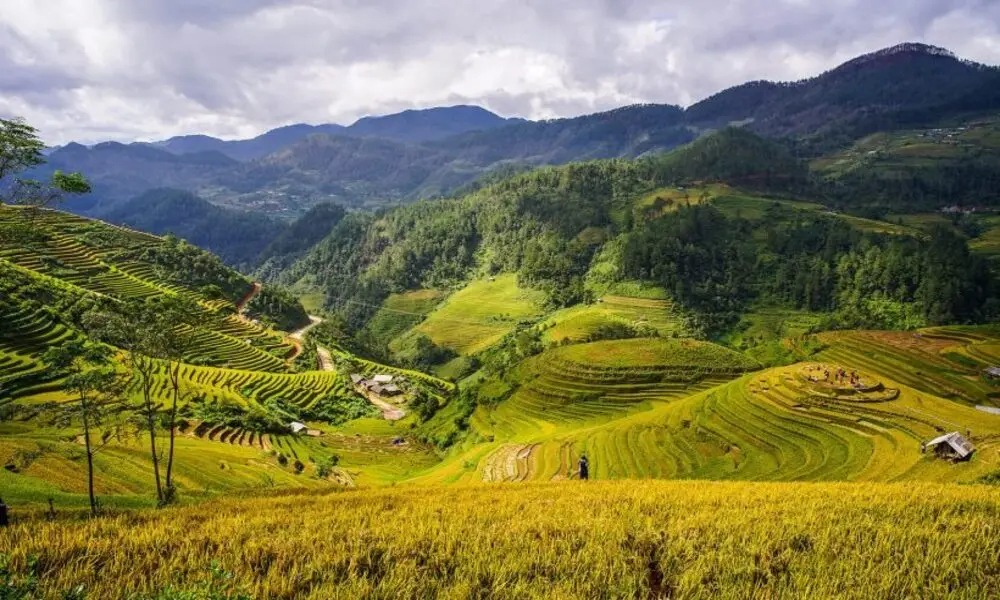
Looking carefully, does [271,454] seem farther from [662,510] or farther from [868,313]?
[868,313]

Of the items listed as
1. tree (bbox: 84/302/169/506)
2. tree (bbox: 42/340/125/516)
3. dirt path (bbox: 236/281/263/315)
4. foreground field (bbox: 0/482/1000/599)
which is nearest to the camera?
foreground field (bbox: 0/482/1000/599)

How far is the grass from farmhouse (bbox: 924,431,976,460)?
115 metres

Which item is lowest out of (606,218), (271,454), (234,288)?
(271,454)

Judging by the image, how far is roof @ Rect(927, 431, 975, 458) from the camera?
3575cm

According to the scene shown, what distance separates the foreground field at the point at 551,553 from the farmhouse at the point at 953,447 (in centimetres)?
3356

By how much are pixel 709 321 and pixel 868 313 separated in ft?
113

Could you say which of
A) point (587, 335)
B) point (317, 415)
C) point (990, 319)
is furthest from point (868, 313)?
point (317, 415)

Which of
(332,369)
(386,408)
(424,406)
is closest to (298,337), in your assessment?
(332,369)

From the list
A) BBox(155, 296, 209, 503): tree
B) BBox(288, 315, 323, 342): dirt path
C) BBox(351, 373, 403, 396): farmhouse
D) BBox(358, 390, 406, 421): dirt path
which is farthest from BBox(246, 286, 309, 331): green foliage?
BBox(155, 296, 209, 503): tree

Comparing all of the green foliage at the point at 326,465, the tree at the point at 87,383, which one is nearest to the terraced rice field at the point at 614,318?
the green foliage at the point at 326,465

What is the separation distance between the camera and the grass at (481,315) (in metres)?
157

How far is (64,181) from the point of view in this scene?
1398cm

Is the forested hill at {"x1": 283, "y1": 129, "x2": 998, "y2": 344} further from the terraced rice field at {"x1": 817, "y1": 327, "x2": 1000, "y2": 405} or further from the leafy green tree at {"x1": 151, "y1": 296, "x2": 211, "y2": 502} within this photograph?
the leafy green tree at {"x1": 151, "y1": 296, "x2": 211, "y2": 502}

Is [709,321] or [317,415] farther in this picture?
[709,321]
